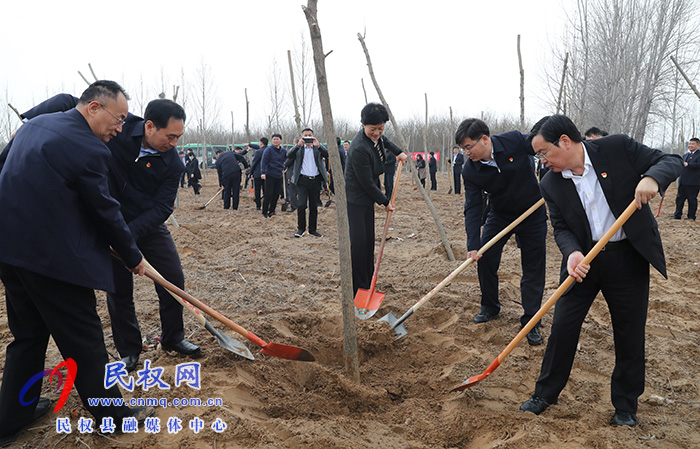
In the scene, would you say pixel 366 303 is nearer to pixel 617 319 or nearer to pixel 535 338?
pixel 535 338

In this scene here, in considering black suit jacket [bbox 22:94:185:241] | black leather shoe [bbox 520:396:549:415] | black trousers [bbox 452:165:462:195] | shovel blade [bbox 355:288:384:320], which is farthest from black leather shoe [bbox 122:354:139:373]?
black trousers [bbox 452:165:462:195]

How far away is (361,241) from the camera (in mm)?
4465

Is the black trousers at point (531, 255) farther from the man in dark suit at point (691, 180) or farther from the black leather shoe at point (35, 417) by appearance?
the man in dark suit at point (691, 180)

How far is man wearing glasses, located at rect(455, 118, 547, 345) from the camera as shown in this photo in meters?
3.59

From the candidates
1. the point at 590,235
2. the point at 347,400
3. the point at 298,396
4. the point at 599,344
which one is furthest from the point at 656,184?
the point at 298,396

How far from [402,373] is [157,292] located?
1897mm

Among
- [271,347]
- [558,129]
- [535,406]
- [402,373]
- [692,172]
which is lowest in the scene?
[402,373]

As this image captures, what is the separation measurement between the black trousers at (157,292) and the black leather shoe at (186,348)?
0.11ft

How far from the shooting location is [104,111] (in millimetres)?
2219

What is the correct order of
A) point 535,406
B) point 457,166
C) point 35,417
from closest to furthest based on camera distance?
point 35,417 < point 535,406 < point 457,166

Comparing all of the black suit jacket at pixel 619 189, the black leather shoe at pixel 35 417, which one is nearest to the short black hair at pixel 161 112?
the black leather shoe at pixel 35 417

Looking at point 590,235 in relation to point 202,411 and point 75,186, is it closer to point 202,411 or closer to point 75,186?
point 202,411

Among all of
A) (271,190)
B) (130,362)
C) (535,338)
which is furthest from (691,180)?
(130,362)

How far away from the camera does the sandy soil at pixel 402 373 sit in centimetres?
232
